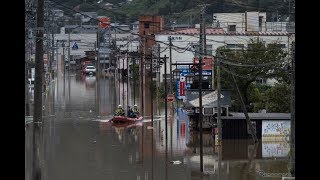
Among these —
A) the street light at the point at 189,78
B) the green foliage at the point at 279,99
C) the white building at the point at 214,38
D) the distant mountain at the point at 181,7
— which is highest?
the distant mountain at the point at 181,7

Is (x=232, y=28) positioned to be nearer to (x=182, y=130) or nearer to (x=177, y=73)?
(x=177, y=73)

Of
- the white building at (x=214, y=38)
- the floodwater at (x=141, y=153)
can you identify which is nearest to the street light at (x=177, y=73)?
the white building at (x=214, y=38)

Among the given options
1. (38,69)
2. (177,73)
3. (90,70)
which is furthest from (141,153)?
(90,70)

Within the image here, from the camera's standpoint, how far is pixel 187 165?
797 inches

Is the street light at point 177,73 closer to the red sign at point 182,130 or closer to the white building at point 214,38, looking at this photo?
the white building at point 214,38

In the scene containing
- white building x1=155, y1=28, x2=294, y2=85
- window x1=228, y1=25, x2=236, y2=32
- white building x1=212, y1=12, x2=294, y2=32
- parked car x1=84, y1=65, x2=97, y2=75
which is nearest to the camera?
white building x1=155, y1=28, x2=294, y2=85

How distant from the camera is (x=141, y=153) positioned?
23.0 metres

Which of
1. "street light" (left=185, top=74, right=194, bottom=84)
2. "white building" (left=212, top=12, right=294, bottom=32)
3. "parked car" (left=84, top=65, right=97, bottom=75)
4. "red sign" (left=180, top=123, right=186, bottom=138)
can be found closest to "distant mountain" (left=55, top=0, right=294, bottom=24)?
"white building" (left=212, top=12, right=294, bottom=32)

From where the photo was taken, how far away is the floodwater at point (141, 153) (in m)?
18.4

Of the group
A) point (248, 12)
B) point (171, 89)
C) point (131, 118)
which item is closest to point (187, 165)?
point (131, 118)

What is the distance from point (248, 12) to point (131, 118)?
107 ft

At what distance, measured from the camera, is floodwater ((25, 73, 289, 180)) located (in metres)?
18.4

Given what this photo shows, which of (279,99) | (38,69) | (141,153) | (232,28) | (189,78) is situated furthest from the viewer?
(232,28)

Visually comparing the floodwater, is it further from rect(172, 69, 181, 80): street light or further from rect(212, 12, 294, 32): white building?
rect(212, 12, 294, 32): white building
